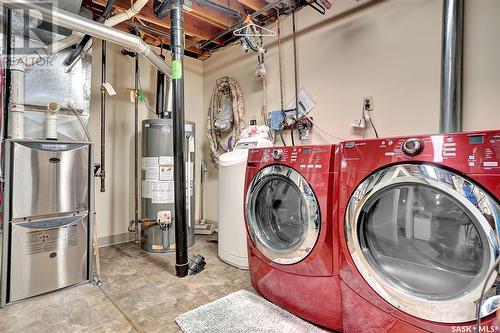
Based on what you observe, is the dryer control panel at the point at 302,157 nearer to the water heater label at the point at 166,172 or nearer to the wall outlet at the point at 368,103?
the wall outlet at the point at 368,103

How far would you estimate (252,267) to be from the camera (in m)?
1.69

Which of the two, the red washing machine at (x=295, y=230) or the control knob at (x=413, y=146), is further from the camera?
the red washing machine at (x=295, y=230)

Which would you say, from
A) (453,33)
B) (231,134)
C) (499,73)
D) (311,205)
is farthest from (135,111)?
(499,73)

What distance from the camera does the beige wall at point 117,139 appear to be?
2672mm

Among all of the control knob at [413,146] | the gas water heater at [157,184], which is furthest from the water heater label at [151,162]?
the control knob at [413,146]

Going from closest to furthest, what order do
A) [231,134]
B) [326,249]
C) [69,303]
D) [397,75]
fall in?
[326,249], [69,303], [397,75], [231,134]

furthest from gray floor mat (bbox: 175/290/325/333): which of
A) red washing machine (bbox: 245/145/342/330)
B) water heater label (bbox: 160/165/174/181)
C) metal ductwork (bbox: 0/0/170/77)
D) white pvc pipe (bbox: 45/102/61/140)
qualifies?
metal ductwork (bbox: 0/0/170/77)

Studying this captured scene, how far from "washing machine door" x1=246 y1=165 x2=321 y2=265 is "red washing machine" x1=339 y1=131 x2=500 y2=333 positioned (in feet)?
0.64

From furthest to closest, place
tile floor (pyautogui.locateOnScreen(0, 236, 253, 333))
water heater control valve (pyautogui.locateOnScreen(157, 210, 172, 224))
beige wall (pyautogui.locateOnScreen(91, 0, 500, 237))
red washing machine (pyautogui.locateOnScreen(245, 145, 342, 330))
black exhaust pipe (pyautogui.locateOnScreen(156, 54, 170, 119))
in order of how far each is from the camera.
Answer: black exhaust pipe (pyautogui.locateOnScreen(156, 54, 170, 119)), water heater control valve (pyautogui.locateOnScreen(157, 210, 172, 224)), beige wall (pyautogui.locateOnScreen(91, 0, 500, 237)), tile floor (pyautogui.locateOnScreen(0, 236, 253, 333)), red washing machine (pyautogui.locateOnScreen(245, 145, 342, 330))

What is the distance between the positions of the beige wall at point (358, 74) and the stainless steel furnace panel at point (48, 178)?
901 mm

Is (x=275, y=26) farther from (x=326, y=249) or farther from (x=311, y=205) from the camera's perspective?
(x=326, y=249)

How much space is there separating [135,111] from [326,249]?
2.51 metres

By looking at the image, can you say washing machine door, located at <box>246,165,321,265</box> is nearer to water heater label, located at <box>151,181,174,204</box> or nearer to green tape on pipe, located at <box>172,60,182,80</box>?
green tape on pipe, located at <box>172,60,182,80</box>

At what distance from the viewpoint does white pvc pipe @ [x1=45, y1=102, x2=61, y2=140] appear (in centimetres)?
185
